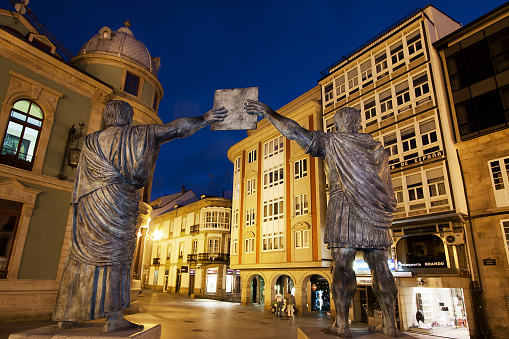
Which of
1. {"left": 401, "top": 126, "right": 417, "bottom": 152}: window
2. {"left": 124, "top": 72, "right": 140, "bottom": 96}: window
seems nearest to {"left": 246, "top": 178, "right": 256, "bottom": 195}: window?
{"left": 124, "top": 72, "right": 140, "bottom": 96}: window

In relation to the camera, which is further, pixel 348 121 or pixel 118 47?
pixel 118 47

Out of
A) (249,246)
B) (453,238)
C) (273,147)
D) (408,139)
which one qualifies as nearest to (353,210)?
(453,238)

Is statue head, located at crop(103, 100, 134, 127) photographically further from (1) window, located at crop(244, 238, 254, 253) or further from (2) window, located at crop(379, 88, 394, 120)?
(1) window, located at crop(244, 238, 254, 253)

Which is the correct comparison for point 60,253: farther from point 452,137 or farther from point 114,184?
point 452,137

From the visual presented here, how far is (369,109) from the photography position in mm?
20875

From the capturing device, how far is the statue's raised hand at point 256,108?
143 inches

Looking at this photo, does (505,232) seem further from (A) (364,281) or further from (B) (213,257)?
(B) (213,257)

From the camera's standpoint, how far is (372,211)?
10.6ft

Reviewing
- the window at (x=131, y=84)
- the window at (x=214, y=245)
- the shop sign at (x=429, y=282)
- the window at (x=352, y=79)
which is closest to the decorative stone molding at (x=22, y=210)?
the window at (x=131, y=84)

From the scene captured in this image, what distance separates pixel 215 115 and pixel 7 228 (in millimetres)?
13977

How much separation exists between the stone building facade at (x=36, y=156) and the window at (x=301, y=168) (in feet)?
45.5

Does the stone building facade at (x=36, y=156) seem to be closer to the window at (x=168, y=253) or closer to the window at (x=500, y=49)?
the window at (x=500, y=49)

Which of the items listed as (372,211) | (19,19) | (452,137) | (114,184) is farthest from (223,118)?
(19,19)

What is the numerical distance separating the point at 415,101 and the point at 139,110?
15.9 meters
